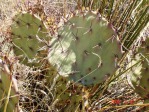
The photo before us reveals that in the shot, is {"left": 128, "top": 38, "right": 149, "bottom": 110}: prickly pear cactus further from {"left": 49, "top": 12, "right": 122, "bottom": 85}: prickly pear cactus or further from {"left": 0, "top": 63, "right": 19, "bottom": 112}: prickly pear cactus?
{"left": 0, "top": 63, "right": 19, "bottom": 112}: prickly pear cactus

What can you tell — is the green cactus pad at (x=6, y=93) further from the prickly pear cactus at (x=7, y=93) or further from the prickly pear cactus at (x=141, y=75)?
the prickly pear cactus at (x=141, y=75)

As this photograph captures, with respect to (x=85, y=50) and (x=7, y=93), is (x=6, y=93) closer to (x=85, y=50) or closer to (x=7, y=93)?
(x=7, y=93)

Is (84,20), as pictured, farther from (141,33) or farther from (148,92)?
(141,33)

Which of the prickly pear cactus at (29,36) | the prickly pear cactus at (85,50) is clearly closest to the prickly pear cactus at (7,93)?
the prickly pear cactus at (85,50)

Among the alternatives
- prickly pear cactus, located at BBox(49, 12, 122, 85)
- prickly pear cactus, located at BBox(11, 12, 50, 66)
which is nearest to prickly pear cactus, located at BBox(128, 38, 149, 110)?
prickly pear cactus, located at BBox(49, 12, 122, 85)

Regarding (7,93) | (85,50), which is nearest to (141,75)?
(85,50)

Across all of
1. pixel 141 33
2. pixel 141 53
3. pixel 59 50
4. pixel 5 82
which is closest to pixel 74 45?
pixel 59 50
